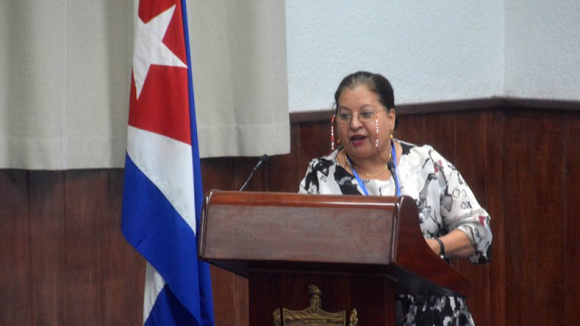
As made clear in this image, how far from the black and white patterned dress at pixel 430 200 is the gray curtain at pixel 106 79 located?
0.64 metres

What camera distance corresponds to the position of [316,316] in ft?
7.06

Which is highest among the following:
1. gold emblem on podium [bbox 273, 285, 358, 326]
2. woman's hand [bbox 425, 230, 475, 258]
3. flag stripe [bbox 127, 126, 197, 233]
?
flag stripe [bbox 127, 126, 197, 233]

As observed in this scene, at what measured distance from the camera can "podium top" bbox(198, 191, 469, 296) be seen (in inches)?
78.4

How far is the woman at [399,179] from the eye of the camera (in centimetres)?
274

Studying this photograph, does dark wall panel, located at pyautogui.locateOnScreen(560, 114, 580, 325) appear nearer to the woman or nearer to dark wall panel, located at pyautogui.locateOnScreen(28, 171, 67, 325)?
the woman

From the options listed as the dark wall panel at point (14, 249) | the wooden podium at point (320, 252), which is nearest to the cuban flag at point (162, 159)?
the dark wall panel at point (14, 249)

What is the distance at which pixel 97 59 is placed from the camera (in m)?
3.14

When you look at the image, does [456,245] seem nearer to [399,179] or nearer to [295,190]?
[399,179]

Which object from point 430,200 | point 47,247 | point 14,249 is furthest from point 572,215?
point 14,249

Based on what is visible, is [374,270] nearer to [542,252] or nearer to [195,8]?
[195,8]

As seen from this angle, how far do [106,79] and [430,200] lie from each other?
1122mm

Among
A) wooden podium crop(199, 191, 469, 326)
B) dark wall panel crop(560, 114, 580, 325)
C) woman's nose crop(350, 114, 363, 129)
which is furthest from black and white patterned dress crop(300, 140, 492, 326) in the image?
dark wall panel crop(560, 114, 580, 325)

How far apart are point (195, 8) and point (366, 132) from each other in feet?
3.07

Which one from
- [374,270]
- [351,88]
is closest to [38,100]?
[351,88]
